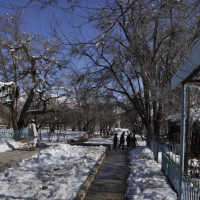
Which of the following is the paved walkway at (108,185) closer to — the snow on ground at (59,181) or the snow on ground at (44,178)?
the snow on ground at (59,181)

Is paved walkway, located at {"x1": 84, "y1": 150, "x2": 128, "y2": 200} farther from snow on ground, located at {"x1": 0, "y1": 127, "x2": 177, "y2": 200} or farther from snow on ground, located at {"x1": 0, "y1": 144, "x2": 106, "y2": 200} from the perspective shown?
snow on ground, located at {"x1": 0, "y1": 144, "x2": 106, "y2": 200}

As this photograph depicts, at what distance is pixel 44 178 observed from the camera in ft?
23.2

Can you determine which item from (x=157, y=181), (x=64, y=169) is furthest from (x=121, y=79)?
(x=157, y=181)

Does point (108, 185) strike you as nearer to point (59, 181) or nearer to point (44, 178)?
point (59, 181)

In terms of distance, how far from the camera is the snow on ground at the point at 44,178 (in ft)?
18.3

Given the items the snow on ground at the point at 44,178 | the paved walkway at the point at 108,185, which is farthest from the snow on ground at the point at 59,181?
the paved walkway at the point at 108,185

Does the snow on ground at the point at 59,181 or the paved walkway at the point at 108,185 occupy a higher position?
the snow on ground at the point at 59,181

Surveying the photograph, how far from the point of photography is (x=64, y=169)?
820 cm

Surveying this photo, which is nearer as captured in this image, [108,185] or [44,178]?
[108,185]

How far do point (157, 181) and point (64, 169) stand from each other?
3.31 m

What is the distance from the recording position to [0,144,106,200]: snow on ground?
557 centimetres

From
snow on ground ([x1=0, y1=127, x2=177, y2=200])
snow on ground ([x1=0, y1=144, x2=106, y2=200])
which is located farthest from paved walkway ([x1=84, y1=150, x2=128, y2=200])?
snow on ground ([x1=0, y1=144, x2=106, y2=200])

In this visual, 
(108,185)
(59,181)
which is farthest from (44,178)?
(108,185)

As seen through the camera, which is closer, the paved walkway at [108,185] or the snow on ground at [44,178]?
the snow on ground at [44,178]
